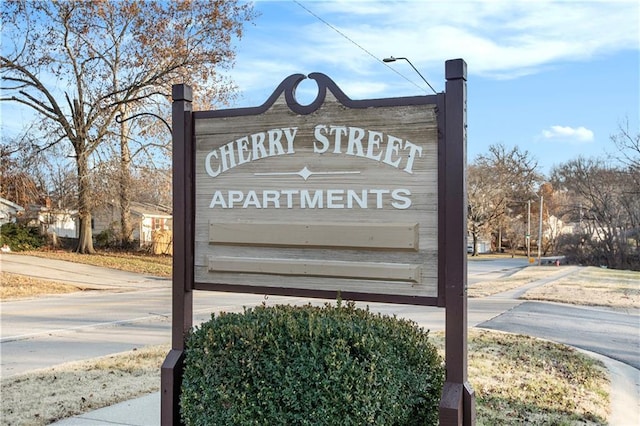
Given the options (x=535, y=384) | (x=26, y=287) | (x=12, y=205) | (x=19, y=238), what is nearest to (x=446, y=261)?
(x=535, y=384)

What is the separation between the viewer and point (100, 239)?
29.9 m

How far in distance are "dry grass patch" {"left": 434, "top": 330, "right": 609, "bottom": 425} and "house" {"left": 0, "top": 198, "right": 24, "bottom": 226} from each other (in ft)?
84.9

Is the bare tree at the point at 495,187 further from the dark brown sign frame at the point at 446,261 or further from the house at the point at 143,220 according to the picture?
the dark brown sign frame at the point at 446,261

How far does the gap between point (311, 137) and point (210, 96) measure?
22.4 meters

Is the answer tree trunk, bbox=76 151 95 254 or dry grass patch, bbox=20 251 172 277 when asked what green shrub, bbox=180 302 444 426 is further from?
tree trunk, bbox=76 151 95 254

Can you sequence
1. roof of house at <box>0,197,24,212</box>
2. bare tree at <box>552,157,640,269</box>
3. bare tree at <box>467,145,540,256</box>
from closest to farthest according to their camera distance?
roof of house at <box>0,197,24,212</box>
bare tree at <box>552,157,640,269</box>
bare tree at <box>467,145,540,256</box>

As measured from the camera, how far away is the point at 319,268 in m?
3.32

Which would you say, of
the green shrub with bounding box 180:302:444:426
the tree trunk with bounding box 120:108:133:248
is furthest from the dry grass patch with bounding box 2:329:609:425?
the tree trunk with bounding box 120:108:133:248

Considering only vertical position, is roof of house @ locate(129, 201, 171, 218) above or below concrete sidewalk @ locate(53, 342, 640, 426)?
above

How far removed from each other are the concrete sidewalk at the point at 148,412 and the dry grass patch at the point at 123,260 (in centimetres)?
1770

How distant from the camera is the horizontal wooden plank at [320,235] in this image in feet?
10.3

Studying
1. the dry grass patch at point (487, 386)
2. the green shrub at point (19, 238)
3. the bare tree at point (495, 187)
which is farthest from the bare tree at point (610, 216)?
the green shrub at point (19, 238)

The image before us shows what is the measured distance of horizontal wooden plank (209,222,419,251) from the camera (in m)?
3.13

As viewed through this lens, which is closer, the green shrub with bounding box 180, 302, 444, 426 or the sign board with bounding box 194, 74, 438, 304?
the green shrub with bounding box 180, 302, 444, 426
